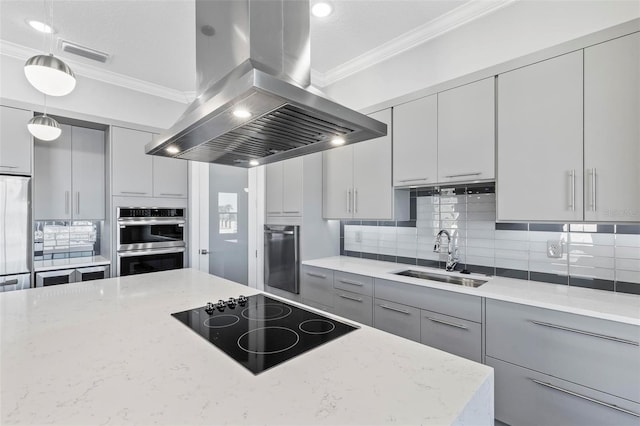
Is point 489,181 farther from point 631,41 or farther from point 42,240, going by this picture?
A: point 42,240

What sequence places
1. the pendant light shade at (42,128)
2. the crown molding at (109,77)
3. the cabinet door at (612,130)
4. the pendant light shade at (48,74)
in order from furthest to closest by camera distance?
1. the crown molding at (109,77)
2. the pendant light shade at (42,128)
3. the cabinet door at (612,130)
4. the pendant light shade at (48,74)

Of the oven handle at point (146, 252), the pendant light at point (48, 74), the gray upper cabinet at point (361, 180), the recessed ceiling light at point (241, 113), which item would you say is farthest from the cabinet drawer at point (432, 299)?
the oven handle at point (146, 252)

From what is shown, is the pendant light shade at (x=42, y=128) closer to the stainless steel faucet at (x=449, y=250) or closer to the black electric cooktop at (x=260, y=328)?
the black electric cooktop at (x=260, y=328)

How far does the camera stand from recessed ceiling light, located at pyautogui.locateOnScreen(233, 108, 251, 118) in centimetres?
107

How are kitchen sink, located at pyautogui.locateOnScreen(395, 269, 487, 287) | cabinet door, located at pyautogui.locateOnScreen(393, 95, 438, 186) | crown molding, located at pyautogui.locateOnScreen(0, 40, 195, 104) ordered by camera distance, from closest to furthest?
kitchen sink, located at pyautogui.locateOnScreen(395, 269, 487, 287) < cabinet door, located at pyautogui.locateOnScreen(393, 95, 438, 186) < crown molding, located at pyautogui.locateOnScreen(0, 40, 195, 104)

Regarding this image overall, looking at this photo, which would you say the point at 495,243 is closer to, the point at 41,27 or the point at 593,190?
the point at 593,190

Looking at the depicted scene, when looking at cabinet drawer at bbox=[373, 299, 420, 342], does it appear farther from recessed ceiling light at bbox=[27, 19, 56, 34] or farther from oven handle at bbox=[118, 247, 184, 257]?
recessed ceiling light at bbox=[27, 19, 56, 34]

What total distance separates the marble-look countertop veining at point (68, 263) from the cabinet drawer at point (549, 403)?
3410 mm

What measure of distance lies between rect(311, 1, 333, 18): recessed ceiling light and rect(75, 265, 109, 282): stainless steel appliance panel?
2.98 m

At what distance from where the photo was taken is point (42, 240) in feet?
10.0

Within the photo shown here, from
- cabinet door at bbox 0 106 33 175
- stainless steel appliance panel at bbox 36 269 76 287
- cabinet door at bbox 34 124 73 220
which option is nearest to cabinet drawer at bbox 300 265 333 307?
stainless steel appliance panel at bbox 36 269 76 287

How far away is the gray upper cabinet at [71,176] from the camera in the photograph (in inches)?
116

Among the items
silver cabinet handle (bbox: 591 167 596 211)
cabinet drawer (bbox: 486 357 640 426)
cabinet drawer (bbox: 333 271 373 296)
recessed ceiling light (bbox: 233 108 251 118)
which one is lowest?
cabinet drawer (bbox: 486 357 640 426)

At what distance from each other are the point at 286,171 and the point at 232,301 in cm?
191
